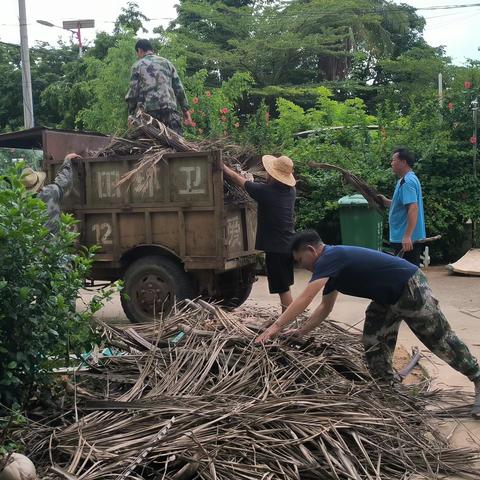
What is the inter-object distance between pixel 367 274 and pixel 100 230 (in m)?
3.80

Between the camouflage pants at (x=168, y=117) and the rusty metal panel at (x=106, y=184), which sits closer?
the rusty metal panel at (x=106, y=184)

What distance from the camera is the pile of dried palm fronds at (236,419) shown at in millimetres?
3289

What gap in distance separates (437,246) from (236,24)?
17.8 m

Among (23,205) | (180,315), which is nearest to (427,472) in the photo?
(180,315)

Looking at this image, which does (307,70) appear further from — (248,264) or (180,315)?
(180,315)

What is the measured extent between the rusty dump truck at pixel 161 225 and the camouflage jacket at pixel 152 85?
1186mm

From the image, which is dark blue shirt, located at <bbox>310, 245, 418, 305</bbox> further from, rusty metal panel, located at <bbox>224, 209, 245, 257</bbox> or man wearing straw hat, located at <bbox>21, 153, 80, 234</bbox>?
rusty metal panel, located at <bbox>224, 209, 245, 257</bbox>

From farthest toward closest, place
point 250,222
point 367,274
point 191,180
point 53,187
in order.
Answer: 1. point 250,222
2. point 191,180
3. point 53,187
4. point 367,274

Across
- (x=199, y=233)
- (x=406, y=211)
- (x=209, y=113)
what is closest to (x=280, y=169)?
(x=199, y=233)

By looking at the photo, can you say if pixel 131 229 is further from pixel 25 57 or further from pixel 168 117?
pixel 25 57

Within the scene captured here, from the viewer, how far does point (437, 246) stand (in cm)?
1238

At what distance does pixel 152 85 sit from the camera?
8.20 metres

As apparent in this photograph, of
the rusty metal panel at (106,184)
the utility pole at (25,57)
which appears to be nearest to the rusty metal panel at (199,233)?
the rusty metal panel at (106,184)

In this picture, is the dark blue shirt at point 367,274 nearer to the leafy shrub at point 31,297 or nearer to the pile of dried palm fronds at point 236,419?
the pile of dried palm fronds at point 236,419
